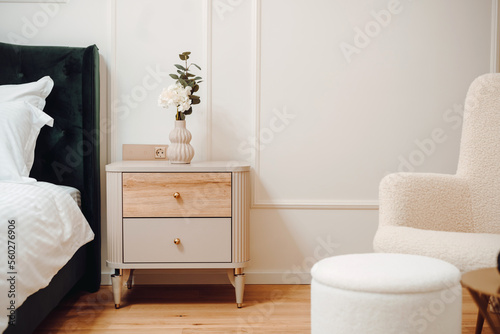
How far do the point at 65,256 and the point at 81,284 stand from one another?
669mm

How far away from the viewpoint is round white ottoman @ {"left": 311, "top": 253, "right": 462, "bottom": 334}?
46.5 inches

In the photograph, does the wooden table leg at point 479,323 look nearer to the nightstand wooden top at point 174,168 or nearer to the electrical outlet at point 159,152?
the nightstand wooden top at point 174,168

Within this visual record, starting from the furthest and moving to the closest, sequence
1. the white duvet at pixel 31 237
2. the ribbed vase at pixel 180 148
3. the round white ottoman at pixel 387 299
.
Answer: the ribbed vase at pixel 180 148 < the white duvet at pixel 31 237 < the round white ottoman at pixel 387 299

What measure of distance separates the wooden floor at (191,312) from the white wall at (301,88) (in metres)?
0.22

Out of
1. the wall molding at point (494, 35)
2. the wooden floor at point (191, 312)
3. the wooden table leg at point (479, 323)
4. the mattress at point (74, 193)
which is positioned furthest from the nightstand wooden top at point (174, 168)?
the wall molding at point (494, 35)

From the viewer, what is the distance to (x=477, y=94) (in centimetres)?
195

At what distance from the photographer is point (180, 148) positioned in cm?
228

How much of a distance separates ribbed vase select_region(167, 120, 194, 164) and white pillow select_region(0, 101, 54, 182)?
1.81 feet

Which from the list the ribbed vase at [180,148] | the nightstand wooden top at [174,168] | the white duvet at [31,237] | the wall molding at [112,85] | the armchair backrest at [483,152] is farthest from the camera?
the wall molding at [112,85]

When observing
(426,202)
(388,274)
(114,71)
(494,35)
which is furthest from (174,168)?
(494,35)

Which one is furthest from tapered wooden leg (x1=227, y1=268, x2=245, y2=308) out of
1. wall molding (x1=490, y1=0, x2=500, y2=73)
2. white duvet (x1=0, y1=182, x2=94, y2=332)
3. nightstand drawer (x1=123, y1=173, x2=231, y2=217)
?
wall molding (x1=490, y1=0, x2=500, y2=73)

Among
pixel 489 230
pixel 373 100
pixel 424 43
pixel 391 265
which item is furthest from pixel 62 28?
pixel 489 230

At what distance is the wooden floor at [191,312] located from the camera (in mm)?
1973

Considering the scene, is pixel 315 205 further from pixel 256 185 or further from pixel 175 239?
pixel 175 239
